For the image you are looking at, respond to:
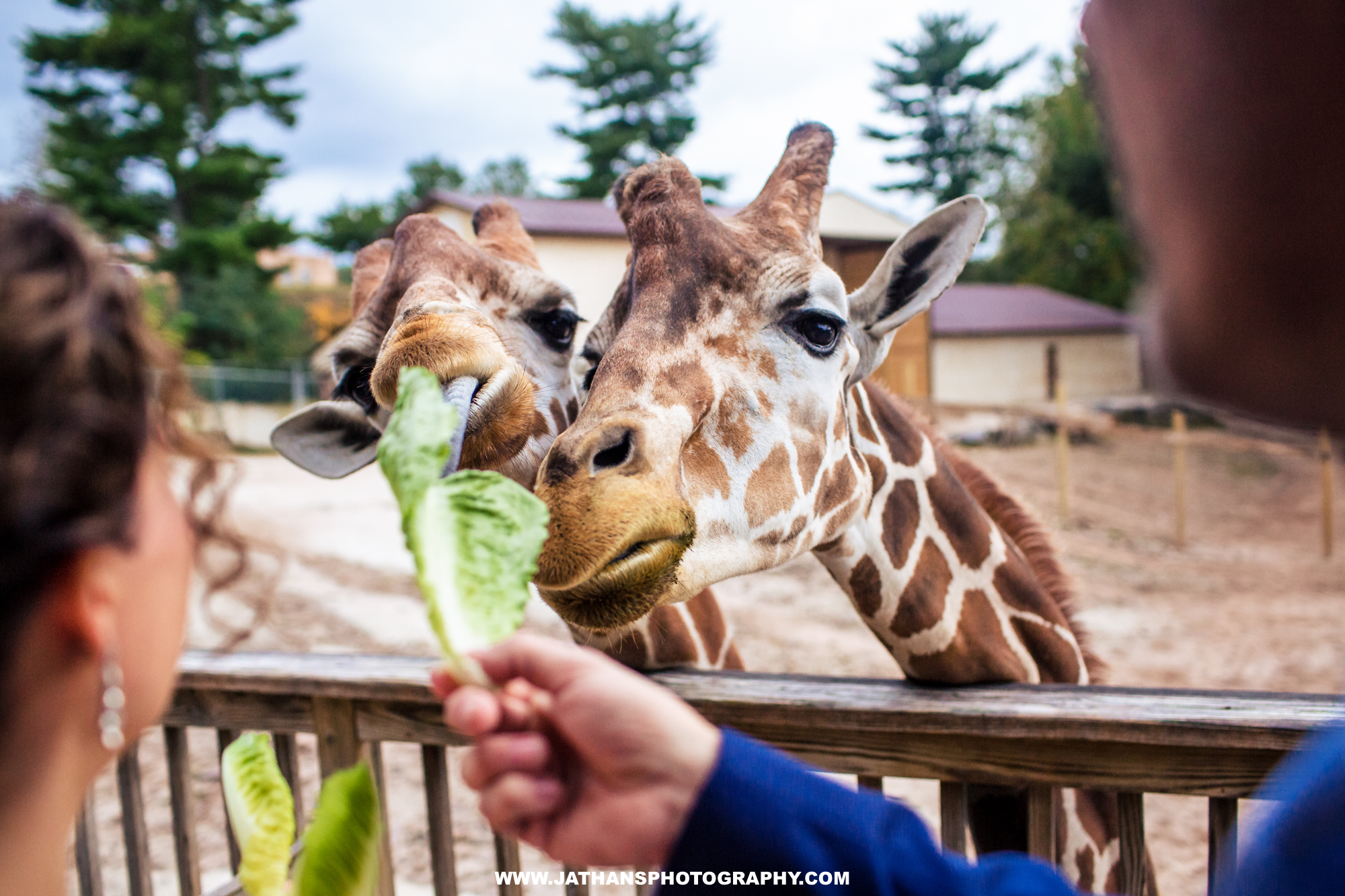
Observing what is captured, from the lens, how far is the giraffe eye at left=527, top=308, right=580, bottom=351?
2.46 m

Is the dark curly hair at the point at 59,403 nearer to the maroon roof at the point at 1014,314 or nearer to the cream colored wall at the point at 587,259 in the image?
the cream colored wall at the point at 587,259

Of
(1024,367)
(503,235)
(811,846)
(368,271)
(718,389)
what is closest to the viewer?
(811,846)

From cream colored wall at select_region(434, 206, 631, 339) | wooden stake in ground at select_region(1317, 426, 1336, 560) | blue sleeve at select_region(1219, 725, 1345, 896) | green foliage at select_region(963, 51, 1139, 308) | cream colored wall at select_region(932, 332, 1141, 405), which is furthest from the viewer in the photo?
green foliage at select_region(963, 51, 1139, 308)

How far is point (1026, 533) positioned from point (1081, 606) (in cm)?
177

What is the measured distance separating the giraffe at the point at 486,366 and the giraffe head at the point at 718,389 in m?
0.22

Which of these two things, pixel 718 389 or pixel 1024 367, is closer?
pixel 718 389

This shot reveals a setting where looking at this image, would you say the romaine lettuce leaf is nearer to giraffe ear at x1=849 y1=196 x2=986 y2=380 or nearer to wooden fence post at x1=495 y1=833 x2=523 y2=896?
giraffe ear at x1=849 y1=196 x2=986 y2=380

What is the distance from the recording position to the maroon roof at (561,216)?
550 inches

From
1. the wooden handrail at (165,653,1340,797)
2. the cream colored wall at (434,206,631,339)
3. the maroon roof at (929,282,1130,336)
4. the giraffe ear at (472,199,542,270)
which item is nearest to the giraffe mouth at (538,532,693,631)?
the wooden handrail at (165,653,1340,797)

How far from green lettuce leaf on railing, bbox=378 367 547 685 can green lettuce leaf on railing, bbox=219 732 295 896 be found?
1.71ft

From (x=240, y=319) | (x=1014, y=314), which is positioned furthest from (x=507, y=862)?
(x=240, y=319)

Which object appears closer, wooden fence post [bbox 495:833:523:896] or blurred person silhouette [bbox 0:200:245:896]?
blurred person silhouette [bbox 0:200:245:896]

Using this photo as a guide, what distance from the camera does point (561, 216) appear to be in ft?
51.3

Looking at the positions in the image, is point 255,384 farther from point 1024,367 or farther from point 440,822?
point 440,822
